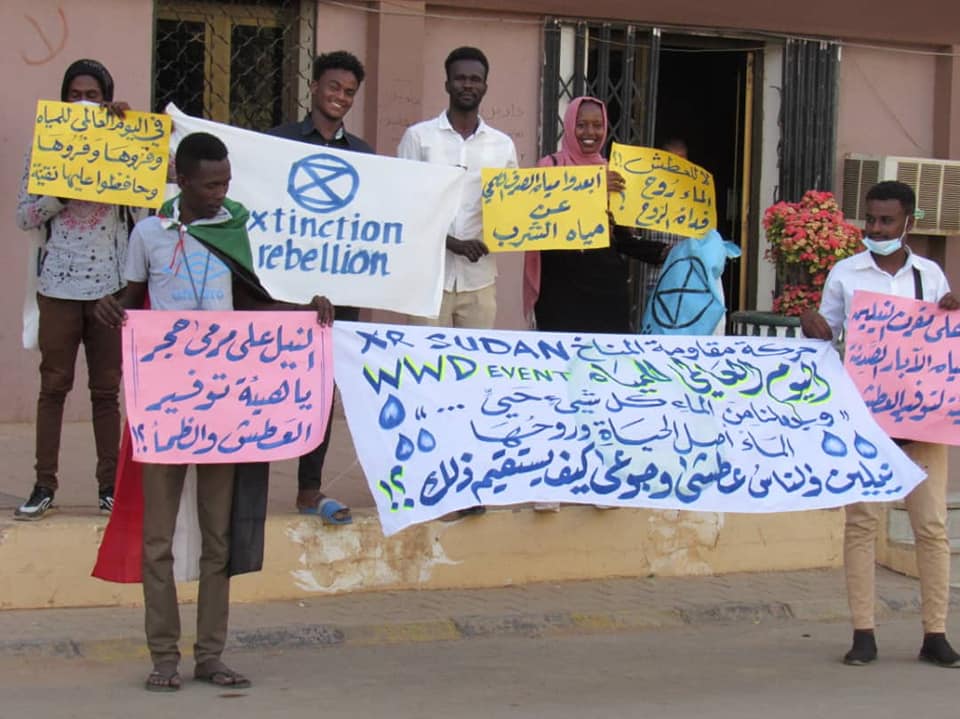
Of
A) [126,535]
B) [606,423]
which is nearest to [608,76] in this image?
[606,423]

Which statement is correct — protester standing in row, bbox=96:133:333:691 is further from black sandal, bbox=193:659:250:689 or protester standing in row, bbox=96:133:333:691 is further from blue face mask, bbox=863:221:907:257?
blue face mask, bbox=863:221:907:257

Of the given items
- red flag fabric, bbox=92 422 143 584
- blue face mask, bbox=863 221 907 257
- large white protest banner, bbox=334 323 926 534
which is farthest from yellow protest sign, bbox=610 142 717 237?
red flag fabric, bbox=92 422 143 584

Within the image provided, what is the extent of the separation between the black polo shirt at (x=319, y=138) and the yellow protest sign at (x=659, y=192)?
1.25 m

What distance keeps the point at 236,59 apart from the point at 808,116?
4.30 m

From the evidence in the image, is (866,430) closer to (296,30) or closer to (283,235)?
(283,235)

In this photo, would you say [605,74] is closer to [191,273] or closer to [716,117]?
[716,117]

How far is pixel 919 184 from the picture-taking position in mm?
11781

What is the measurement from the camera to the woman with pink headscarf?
25.0 feet

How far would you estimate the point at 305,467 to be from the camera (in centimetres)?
736

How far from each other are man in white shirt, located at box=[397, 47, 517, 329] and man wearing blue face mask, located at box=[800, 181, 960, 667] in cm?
172

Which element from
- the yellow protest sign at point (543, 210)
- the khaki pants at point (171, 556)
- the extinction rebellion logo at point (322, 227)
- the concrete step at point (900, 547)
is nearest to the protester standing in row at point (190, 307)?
the khaki pants at point (171, 556)

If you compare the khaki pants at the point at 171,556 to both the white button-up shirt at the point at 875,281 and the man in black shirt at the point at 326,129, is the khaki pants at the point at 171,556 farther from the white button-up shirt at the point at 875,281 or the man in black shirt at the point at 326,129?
the white button-up shirt at the point at 875,281

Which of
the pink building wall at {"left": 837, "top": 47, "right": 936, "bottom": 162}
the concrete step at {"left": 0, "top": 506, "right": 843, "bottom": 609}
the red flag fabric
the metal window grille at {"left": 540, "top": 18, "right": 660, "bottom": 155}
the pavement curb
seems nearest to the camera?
the red flag fabric

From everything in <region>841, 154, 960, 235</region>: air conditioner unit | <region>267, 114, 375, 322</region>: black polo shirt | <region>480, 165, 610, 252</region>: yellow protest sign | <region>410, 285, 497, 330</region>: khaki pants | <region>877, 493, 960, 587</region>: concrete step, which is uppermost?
<region>841, 154, 960, 235</region>: air conditioner unit
